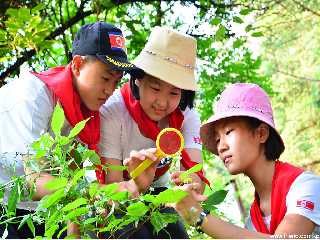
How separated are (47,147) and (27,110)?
0.80 meters

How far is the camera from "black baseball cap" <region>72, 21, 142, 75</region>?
2012 millimetres

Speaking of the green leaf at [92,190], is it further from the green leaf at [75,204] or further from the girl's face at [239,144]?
the girl's face at [239,144]

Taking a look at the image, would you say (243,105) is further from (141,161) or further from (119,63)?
(141,161)

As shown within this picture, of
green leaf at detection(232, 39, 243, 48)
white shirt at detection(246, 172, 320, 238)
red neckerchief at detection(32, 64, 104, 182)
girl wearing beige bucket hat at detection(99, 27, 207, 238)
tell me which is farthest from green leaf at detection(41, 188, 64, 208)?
green leaf at detection(232, 39, 243, 48)

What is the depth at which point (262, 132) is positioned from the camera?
2.12 meters

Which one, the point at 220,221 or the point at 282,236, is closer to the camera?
the point at 220,221

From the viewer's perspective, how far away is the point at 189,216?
124 centimetres

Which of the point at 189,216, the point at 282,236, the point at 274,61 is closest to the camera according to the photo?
the point at 189,216

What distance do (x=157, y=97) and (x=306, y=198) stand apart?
2.06ft

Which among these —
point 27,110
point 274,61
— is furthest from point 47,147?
point 274,61

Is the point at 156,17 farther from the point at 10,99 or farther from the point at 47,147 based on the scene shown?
the point at 47,147

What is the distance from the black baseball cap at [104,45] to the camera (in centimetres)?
201

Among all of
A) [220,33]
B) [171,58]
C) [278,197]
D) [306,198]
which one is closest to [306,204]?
[306,198]

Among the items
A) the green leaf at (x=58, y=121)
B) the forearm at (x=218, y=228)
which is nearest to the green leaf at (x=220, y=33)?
the forearm at (x=218, y=228)
